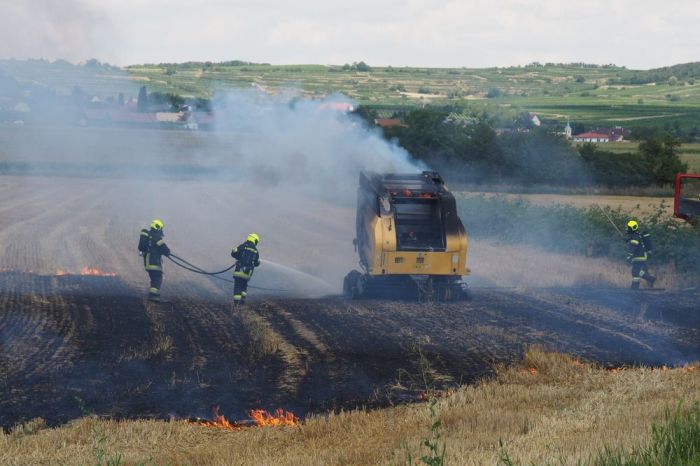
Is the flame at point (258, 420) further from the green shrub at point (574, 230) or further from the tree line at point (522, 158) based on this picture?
the tree line at point (522, 158)

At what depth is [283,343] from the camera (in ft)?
60.6

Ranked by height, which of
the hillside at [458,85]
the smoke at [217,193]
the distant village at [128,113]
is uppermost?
the hillside at [458,85]

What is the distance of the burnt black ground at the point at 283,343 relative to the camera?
14.8 meters

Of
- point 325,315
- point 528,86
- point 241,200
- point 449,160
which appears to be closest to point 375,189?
point 325,315

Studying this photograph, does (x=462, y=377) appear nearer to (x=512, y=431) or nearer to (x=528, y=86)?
(x=512, y=431)

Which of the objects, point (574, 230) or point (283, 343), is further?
point (574, 230)

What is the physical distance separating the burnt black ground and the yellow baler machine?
0.54 metres

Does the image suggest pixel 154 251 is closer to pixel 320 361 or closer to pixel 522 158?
pixel 320 361

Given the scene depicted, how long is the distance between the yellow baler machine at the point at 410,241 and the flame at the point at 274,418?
886 cm

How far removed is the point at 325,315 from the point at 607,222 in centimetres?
1470

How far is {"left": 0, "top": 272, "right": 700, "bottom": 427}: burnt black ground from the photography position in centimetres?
1481

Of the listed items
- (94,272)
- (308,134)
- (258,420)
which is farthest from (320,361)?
(308,134)

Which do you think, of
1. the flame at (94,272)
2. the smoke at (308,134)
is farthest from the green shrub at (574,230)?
the flame at (94,272)

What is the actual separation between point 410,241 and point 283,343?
5.65 metres
